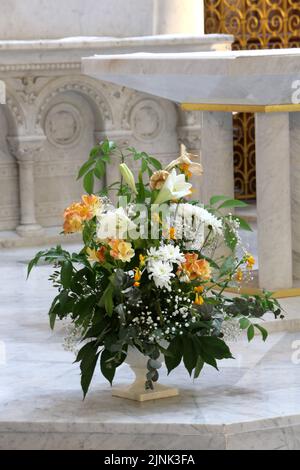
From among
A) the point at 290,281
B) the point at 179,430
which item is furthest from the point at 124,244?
the point at 290,281

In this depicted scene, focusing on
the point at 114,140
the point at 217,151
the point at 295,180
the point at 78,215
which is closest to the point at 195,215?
the point at 78,215

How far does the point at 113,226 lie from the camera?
479 cm

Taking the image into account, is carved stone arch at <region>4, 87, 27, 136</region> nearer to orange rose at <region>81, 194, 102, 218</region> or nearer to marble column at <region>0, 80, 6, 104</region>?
marble column at <region>0, 80, 6, 104</region>

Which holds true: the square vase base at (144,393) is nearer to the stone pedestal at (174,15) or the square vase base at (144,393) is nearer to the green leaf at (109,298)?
the green leaf at (109,298)

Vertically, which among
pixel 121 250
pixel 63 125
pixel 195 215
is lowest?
pixel 121 250

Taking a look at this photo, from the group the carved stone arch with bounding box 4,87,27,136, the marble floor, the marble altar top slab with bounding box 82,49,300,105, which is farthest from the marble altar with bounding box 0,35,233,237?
the marble floor

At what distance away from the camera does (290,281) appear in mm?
Result: 6570

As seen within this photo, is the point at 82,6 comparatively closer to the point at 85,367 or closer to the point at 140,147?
the point at 140,147

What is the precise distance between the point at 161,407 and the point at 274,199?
1.80m

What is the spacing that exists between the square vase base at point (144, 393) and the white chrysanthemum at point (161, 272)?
513 millimetres

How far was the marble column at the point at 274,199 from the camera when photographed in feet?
20.9

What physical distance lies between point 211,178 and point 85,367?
227 centimetres

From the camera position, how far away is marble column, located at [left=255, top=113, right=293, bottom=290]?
636cm

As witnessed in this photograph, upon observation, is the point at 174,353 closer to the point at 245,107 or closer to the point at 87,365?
the point at 87,365
